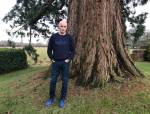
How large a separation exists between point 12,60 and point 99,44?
12.3 m

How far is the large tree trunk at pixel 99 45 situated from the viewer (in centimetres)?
960

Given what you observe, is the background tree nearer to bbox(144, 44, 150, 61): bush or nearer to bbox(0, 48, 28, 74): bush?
bbox(0, 48, 28, 74): bush

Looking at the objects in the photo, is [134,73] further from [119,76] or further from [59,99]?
[59,99]

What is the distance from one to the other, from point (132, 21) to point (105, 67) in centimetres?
746

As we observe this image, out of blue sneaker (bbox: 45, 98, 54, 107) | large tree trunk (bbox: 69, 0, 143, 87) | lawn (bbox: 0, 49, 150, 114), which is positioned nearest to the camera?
lawn (bbox: 0, 49, 150, 114)

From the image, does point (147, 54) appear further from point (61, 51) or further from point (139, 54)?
point (61, 51)

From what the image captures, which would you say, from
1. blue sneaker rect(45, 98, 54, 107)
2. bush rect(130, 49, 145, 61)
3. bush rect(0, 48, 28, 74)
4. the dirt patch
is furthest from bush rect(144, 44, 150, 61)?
blue sneaker rect(45, 98, 54, 107)

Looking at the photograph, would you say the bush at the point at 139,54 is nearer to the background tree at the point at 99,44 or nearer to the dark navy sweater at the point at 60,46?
the background tree at the point at 99,44

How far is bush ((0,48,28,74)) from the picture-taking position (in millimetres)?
20484

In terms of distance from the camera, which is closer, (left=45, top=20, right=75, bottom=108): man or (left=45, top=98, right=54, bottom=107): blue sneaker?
(left=45, top=20, right=75, bottom=108): man

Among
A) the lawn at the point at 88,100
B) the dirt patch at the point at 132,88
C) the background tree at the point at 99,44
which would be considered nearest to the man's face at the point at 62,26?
the background tree at the point at 99,44

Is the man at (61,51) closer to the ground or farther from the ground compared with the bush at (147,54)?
farther from the ground

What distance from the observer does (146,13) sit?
16125 mm

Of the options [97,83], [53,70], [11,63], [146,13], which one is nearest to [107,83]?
[97,83]
